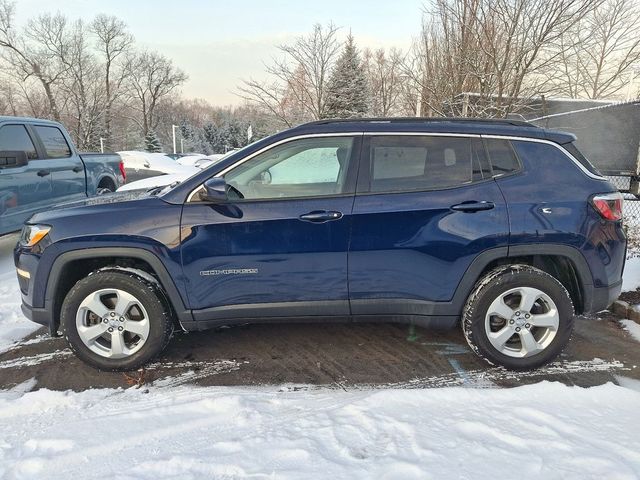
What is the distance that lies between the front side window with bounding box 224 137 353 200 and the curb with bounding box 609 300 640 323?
3086mm

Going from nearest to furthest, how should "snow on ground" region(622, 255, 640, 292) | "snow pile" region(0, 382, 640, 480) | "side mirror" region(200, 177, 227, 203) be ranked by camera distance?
"snow pile" region(0, 382, 640, 480) → "side mirror" region(200, 177, 227, 203) → "snow on ground" region(622, 255, 640, 292)

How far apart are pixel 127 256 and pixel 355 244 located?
160cm

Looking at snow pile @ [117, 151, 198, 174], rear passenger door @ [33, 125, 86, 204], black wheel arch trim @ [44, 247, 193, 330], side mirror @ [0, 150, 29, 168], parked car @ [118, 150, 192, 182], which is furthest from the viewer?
snow pile @ [117, 151, 198, 174]

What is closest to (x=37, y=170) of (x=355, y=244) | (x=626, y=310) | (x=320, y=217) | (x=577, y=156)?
(x=320, y=217)

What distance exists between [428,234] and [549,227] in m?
0.84

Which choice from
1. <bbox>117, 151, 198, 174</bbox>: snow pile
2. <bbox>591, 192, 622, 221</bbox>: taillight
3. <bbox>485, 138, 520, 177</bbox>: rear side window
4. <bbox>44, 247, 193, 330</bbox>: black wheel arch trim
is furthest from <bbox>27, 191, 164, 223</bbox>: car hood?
<bbox>117, 151, 198, 174</bbox>: snow pile

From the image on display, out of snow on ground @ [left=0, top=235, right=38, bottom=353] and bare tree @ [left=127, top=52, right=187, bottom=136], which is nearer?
snow on ground @ [left=0, top=235, right=38, bottom=353]

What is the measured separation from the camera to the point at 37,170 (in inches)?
244

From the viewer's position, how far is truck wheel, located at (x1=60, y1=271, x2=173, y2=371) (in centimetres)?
310

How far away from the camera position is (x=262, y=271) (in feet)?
10.1

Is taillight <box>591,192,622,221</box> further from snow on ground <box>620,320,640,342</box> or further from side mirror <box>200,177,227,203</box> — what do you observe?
side mirror <box>200,177,227,203</box>

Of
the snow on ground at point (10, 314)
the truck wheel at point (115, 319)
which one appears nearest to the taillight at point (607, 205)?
the truck wheel at point (115, 319)

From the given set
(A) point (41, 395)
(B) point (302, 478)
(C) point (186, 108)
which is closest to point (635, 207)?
(B) point (302, 478)

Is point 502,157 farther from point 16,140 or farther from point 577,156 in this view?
point 16,140
